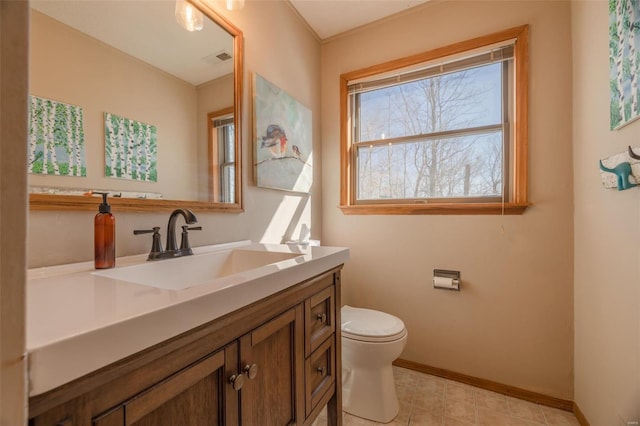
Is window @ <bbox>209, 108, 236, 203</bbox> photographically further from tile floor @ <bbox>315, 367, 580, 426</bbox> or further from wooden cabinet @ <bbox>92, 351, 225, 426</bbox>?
tile floor @ <bbox>315, 367, 580, 426</bbox>

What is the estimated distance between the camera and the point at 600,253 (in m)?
1.25

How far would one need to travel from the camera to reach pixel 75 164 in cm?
83

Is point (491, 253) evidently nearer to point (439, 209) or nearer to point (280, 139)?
point (439, 209)

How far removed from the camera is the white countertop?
1.10 ft

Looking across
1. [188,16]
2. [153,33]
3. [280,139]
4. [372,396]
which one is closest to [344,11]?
[280,139]

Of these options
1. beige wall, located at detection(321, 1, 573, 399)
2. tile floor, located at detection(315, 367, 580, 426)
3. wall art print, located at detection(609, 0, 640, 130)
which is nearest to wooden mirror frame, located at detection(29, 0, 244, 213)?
beige wall, located at detection(321, 1, 573, 399)

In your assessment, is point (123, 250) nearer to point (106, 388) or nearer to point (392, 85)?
point (106, 388)

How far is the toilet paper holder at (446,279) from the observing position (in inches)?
68.8

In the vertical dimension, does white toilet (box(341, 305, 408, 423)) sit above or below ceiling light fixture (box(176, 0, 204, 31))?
below

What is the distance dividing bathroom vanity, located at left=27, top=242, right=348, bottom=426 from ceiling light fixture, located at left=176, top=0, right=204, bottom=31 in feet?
3.26

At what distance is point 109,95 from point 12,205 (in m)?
0.86

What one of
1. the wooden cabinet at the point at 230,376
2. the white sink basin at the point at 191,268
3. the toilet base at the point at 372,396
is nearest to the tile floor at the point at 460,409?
the toilet base at the point at 372,396

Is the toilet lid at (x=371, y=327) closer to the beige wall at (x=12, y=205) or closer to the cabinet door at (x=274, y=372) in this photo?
the cabinet door at (x=274, y=372)

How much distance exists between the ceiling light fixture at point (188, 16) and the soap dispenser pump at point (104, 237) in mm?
833
